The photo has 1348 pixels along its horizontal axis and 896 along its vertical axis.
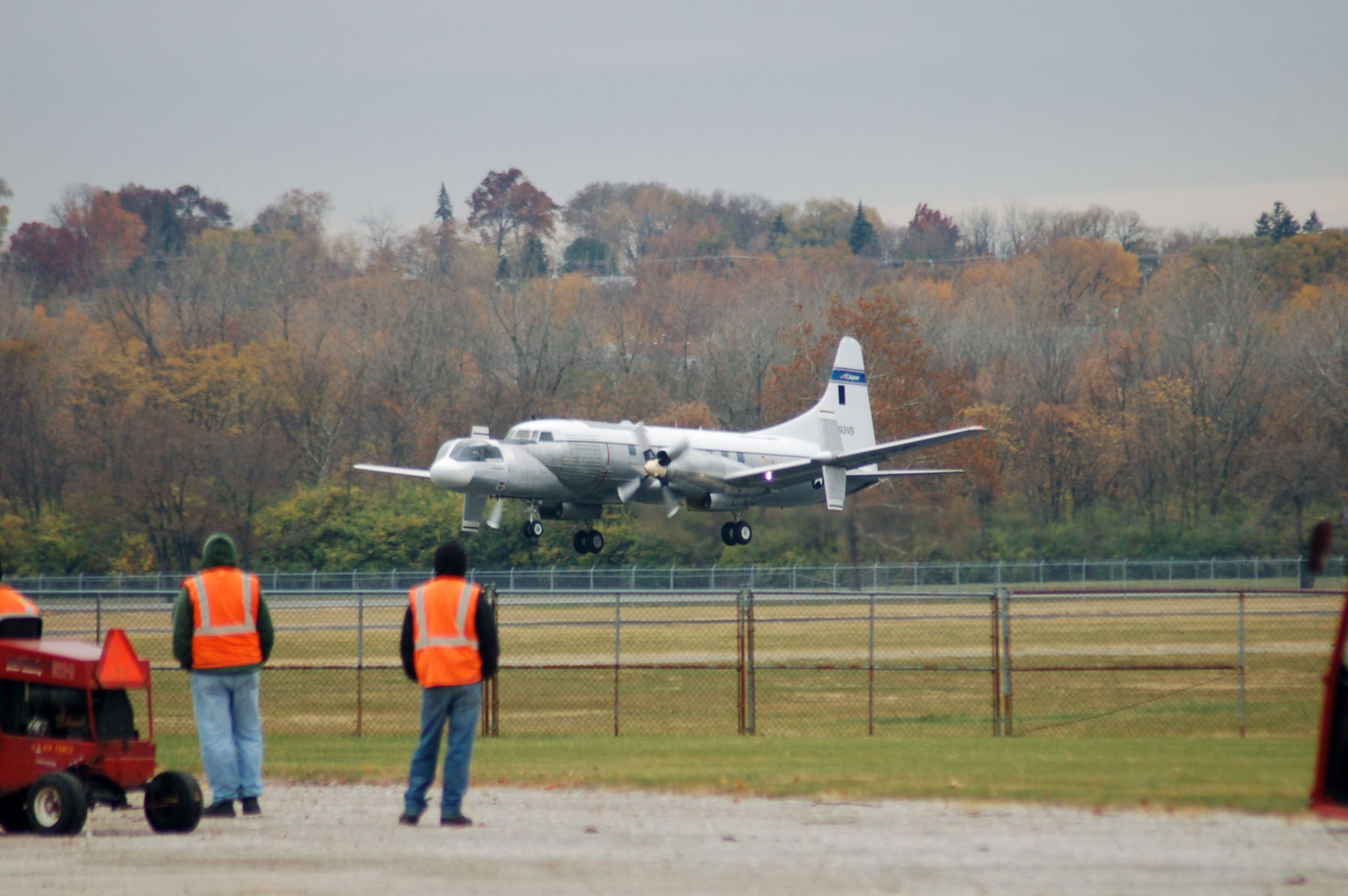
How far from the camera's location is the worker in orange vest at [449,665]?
430 inches

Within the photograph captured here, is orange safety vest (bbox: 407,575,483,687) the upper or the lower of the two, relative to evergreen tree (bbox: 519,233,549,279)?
lower

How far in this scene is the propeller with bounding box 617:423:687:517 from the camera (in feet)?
143

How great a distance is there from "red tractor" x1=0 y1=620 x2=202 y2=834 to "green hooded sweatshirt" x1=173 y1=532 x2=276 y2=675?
306 millimetres

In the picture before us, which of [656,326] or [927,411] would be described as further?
[656,326]

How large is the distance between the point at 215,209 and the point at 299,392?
10871cm

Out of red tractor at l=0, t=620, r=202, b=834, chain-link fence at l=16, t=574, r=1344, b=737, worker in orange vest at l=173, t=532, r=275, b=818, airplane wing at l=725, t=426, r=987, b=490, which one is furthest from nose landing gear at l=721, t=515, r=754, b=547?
red tractor at l=0, t=620, r=202, b=834

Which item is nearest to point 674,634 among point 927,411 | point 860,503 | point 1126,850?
point 860,503

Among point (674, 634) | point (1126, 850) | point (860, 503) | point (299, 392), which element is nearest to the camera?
point (1126, 850)

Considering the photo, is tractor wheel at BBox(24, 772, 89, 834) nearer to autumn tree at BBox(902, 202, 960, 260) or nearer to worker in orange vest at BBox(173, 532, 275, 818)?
worker in orange vest at BBox(173, 532, 275, 818)

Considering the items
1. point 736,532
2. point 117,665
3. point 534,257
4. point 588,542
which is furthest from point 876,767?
point 534,257

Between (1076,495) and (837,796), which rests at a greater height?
(1076,495)

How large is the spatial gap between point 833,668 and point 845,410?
33.4 m

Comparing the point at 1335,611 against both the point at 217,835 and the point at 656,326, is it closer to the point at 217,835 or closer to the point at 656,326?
the point at 217,835

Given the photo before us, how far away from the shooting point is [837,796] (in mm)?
12547
